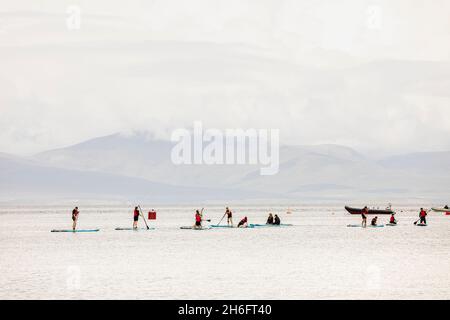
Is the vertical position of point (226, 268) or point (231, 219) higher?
point (231, 219)

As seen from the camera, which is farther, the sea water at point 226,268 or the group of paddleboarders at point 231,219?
the group of paddleboarders at point 231,219

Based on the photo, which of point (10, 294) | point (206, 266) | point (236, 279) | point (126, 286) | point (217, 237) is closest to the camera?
Result: point (10, 294)

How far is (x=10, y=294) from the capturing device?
129 ft

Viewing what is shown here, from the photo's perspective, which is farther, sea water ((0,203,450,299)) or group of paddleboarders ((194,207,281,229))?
group of paddleboarders ((194,207,281,229))

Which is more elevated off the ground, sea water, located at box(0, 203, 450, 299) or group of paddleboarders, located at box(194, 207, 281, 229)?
group of paddleboarders, located at box(194, 207, 281, 229)

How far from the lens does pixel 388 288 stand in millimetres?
41406

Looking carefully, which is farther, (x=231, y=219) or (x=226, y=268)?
(x=231, y=219)

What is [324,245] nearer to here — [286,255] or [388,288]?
[286,255]

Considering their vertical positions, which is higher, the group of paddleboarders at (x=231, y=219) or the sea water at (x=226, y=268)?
the group of paddleboarders at (x=231, y=219)

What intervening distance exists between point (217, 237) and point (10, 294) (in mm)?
46186
